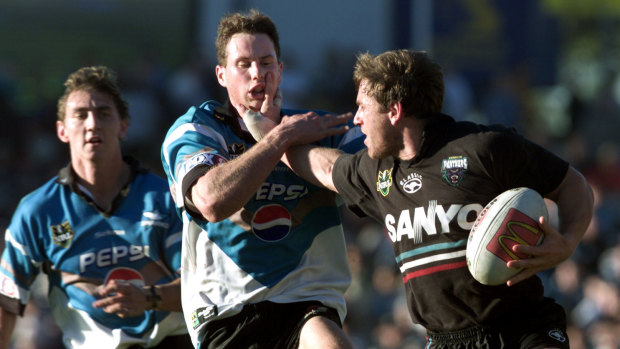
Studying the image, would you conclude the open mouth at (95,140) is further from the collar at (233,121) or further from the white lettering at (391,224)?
the white lettering at (391,224)

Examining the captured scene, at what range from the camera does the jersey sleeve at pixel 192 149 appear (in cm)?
558

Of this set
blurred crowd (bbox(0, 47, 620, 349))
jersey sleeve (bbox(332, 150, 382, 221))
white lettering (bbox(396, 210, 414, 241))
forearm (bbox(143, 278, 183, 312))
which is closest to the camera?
white lettering (bbox(396, 210, 414, 241))

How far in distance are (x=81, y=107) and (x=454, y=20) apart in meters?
12.1

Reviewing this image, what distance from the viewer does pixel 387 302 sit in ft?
42.4

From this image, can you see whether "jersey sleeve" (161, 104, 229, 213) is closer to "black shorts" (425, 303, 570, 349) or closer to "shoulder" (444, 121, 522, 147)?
A: "shoulder" (444, 121, 522, 147)

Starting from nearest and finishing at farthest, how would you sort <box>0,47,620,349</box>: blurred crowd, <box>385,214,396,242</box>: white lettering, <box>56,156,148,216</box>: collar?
1. <box>385,214,396,242</box>: white lettering
2. <box>56,156,148,216</box>: collar
3. <box>0,47,620,349</box>: blurred crowd

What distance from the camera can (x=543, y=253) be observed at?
190 inches

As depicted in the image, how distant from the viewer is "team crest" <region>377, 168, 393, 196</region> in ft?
17.8

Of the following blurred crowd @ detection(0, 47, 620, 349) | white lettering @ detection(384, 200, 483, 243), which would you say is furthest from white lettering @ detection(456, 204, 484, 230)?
blurred crowd @ detection(0, 47, 620, 349)

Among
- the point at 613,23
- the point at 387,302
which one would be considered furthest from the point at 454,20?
the point at 387,302

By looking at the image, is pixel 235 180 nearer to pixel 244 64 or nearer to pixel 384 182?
pixel 384 182

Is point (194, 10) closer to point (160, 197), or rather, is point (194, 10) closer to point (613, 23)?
point (613, 23)

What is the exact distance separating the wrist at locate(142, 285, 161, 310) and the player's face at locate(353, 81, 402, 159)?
1.95 metres

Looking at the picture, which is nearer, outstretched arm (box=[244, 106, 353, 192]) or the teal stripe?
the teal stripe
